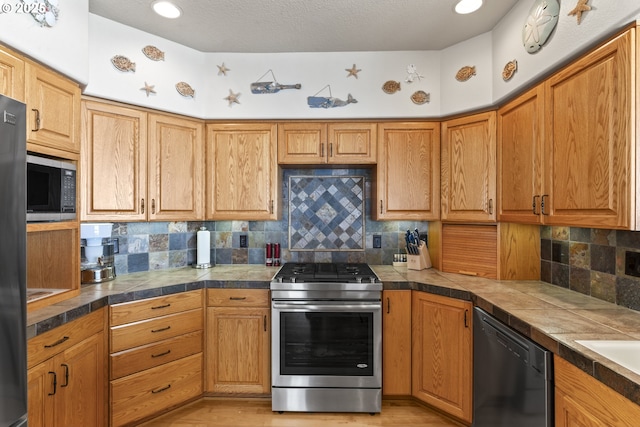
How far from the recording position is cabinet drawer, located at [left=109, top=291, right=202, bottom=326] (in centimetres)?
187

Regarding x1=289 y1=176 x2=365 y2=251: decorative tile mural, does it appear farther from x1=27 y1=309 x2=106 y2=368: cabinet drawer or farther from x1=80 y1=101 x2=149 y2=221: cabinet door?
x1=27 y1=309 x2=106 y2=368: cabinet drawer

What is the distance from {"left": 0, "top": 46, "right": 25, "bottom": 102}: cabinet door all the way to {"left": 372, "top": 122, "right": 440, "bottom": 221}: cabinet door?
6.99 ft

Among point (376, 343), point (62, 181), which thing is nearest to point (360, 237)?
point (376, 343)

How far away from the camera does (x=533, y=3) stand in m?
1.75

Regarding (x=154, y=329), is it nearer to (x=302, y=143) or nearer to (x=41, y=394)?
(x=41, y=394)

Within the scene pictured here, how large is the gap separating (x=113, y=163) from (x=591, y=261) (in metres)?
2.98

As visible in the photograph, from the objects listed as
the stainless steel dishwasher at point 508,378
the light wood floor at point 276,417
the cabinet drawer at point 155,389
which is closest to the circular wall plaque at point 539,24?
the stainless steel dishwasher at point 508,378

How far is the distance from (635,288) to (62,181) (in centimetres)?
296

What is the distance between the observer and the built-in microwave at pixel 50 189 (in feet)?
5.09

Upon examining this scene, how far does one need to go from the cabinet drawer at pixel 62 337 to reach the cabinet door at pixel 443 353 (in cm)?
194

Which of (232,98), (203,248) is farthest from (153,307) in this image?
(232,98)

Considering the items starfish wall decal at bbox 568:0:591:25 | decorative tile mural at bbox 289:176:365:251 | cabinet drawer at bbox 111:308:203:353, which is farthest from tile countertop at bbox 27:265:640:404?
starfish wall decal at bbox 568:0:591:25

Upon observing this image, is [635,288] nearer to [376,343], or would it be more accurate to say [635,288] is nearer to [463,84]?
[376,343]

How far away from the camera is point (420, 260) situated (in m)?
2.51
